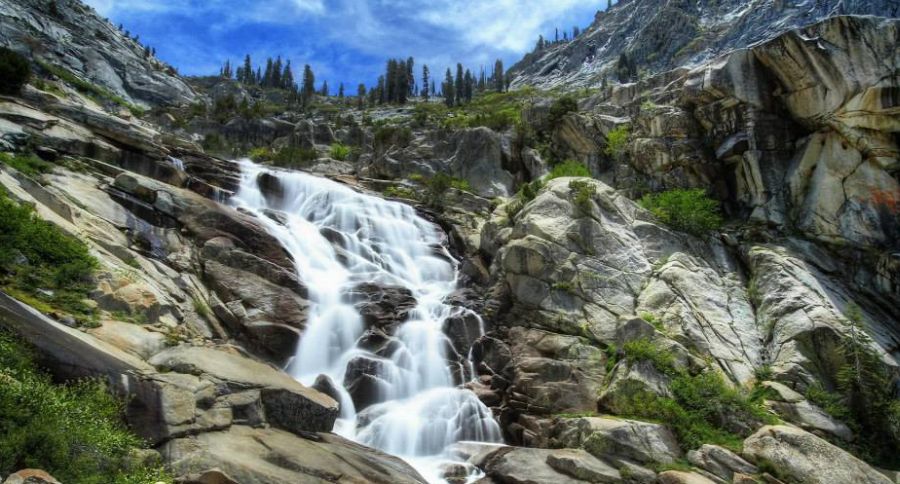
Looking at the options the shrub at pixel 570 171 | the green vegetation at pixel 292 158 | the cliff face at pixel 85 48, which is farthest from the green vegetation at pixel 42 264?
the cliff face at pixel 85 48

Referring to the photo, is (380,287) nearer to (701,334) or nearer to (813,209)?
(701,334)

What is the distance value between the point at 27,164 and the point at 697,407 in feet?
87.4

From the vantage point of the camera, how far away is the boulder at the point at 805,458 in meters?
16.5

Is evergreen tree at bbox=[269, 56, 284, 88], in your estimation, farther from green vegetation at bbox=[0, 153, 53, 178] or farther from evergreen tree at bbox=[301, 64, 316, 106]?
green vegetation at bbox=[0, 153, 53, 178]

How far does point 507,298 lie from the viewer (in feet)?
85.4

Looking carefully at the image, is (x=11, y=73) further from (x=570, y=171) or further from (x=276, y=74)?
(x=276, y=74)

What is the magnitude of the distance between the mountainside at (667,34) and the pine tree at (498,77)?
10.8 meters

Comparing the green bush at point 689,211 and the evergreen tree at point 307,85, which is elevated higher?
the evergreen tree at point 307,85

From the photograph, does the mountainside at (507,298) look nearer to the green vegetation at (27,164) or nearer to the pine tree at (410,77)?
the green vegetation at (27,164)

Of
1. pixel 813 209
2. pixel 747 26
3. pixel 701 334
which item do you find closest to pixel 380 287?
pixel 701 334

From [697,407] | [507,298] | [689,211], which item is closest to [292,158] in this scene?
[507,298]

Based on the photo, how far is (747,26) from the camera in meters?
108

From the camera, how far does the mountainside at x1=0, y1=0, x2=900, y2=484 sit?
48.1 feet

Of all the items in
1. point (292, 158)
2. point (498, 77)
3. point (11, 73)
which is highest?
point (498, 77)
